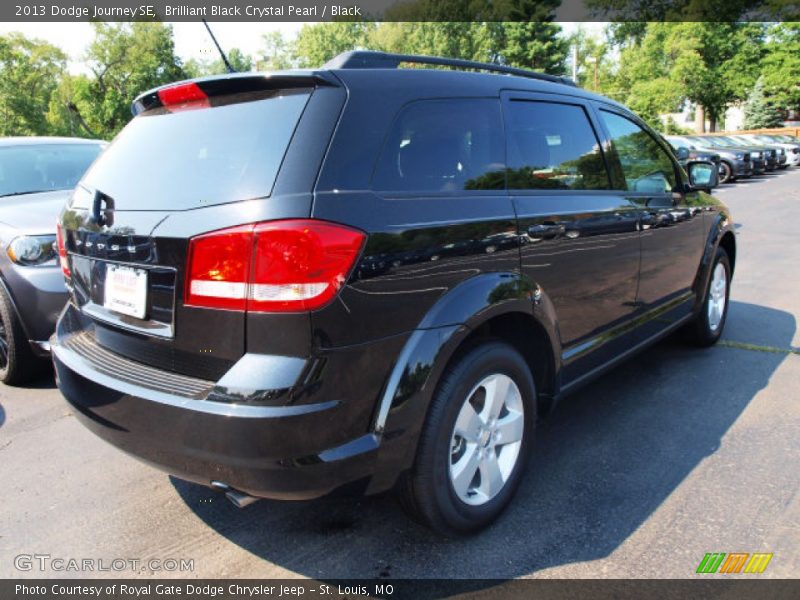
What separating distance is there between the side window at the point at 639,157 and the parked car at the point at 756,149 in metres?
21.5

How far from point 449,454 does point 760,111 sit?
51490 millimetres

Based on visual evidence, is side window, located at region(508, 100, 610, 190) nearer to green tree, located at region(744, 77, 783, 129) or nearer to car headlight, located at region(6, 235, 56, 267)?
car headlight, located at region(6, 235, 56, 267)

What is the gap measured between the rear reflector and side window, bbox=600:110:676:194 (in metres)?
2.28

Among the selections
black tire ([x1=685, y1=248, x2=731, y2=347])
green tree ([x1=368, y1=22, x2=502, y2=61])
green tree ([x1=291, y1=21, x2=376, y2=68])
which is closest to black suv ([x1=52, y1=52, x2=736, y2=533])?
black tire ([x1=685, y1=248, x2=731, y2=347])

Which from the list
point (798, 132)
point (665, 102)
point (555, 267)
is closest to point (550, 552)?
point (555, 267)

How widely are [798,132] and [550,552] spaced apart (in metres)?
49.4

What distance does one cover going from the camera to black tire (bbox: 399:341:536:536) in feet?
7.29

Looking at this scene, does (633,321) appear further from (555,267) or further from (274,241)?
(274,241)

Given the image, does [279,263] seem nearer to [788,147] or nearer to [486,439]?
[486,439]

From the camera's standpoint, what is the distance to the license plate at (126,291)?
2156 millimetres

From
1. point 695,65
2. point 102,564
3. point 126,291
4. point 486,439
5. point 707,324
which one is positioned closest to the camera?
point 126,291

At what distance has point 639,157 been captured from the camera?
12.7 feet

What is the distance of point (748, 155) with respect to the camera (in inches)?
858

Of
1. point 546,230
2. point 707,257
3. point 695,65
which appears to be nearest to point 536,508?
point 546,230
